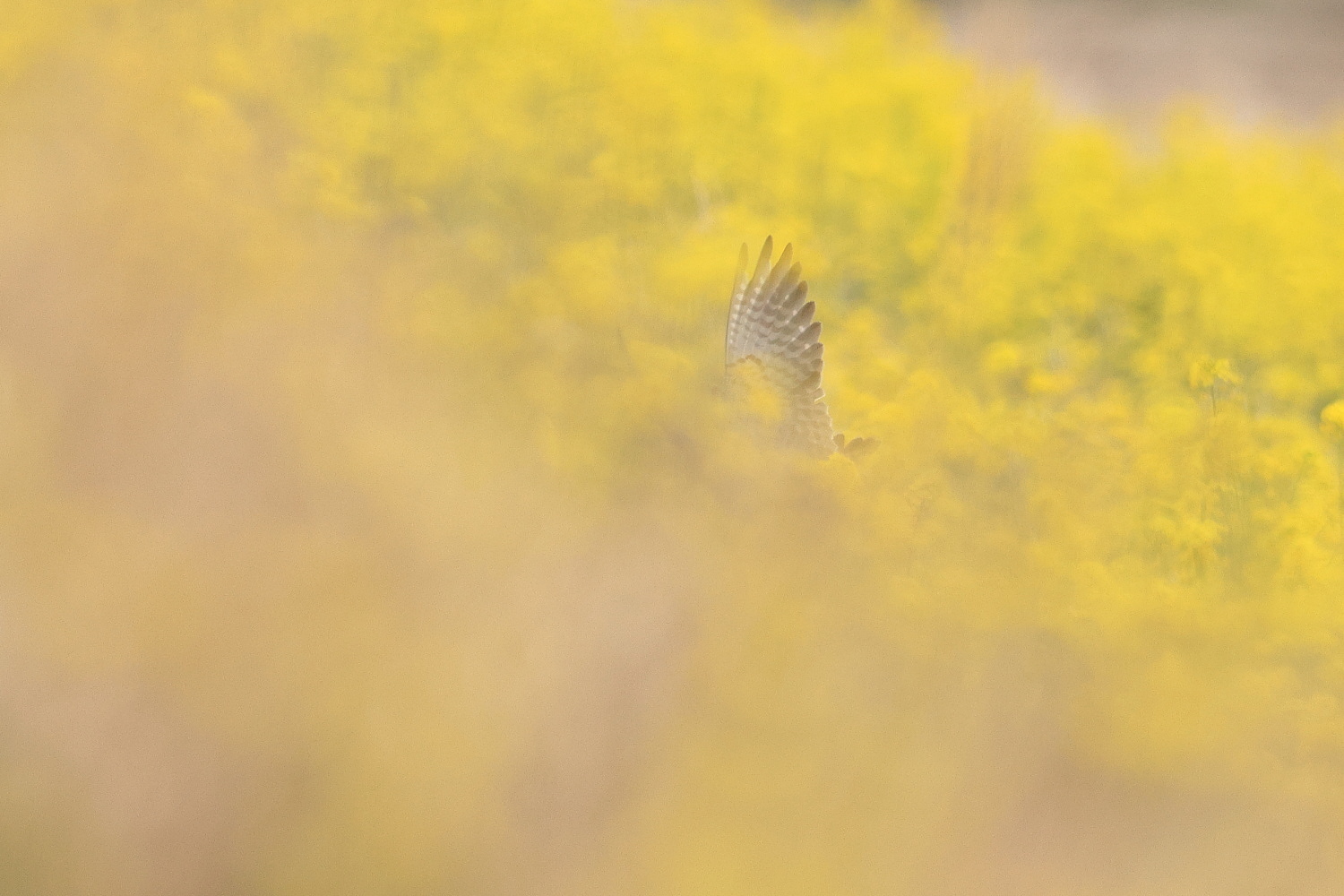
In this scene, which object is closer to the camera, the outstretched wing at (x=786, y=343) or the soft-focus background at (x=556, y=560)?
the soft-focus background at (x=556, y=560)

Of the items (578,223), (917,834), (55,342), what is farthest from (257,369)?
(578,223)

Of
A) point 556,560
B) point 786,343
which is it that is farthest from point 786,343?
point 556,560

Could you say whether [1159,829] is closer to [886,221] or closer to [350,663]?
[350,663]

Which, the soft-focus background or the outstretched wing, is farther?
the outstretched wing

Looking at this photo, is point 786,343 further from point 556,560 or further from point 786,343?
point 556,560

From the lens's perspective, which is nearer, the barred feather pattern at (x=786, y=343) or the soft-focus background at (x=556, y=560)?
the soft-focus background at (x=556, y=560)
